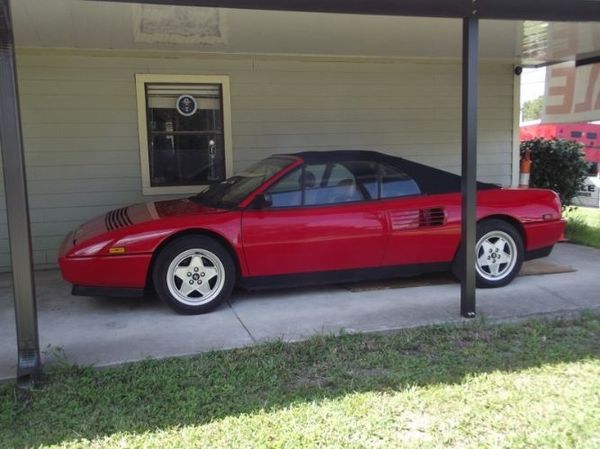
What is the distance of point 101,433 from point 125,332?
1647mm

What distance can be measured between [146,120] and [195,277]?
314 centimetres

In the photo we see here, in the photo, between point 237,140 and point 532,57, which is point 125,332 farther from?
point 532,57

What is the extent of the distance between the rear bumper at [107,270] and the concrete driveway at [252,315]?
346 millimetres

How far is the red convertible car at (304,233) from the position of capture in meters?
4.95

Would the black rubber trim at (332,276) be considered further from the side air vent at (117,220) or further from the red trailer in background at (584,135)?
the red trailer in background at (584,135)

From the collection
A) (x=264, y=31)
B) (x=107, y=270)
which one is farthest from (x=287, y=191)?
(x=264, y=31)

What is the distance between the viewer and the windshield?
540 cm

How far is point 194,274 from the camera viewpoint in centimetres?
508

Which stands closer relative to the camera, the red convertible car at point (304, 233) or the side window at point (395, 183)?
the red convertible car at point (304, 233)

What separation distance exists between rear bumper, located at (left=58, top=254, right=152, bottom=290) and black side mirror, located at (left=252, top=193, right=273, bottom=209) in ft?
3.37

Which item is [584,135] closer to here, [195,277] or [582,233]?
[582,233]

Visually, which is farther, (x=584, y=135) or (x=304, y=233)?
(x=584, y=135)

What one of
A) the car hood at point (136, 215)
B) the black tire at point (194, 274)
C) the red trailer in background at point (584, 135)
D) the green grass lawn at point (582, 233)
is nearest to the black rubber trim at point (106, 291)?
the black tire at point (194, 274)

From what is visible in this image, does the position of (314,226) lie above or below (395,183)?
below
